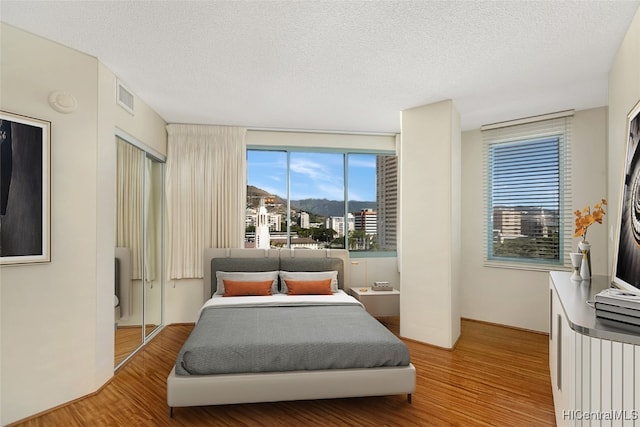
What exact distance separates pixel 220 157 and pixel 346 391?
3.51 meters

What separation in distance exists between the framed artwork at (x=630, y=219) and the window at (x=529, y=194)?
82.7 inches

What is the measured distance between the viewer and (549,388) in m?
3.03

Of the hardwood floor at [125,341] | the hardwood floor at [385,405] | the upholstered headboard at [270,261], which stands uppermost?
the upholstered headboard at [270,261]

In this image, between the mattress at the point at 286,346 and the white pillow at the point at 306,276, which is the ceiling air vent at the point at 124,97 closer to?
the mattress at the point at 286,346

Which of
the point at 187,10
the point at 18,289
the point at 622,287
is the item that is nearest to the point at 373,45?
the point at 187,10

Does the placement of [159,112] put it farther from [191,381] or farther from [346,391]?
[346,391]

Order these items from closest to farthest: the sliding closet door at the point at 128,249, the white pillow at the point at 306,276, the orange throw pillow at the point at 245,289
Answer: the sliding closet door at the point at 128,249 < the orange throw pillow at the point at 245,289 < the white pillow at the point at 306,276

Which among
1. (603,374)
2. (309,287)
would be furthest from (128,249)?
(603,374)

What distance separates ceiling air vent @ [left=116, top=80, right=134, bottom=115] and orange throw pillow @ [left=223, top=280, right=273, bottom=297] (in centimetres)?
215

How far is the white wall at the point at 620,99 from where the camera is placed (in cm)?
232

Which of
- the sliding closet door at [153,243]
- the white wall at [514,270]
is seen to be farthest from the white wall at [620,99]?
the sliding closet door at [153,243]

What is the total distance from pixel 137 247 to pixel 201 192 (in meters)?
1.27

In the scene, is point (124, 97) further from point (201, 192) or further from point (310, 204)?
point (310, 204)

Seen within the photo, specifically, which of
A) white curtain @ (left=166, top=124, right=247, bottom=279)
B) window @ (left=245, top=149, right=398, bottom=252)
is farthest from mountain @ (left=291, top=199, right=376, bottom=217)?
white curtain @ (left=166, top=124, right=247, bottom=279)
